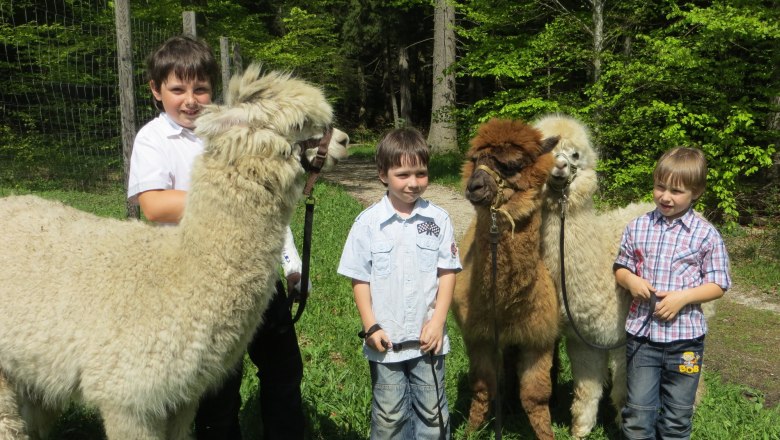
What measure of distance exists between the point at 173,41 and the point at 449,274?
1.60m

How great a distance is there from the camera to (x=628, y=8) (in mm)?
8609

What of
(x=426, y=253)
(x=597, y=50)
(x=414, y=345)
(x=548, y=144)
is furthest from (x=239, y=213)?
(x=597, y=50)

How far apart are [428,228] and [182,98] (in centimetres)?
122

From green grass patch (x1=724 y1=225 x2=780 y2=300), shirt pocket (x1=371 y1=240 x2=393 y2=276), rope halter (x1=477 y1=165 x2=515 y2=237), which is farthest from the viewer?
green grass patch (x1=724 y1=225 x2=780 y2=300)

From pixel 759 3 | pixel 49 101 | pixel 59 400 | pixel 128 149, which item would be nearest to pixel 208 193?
pixel 59 400

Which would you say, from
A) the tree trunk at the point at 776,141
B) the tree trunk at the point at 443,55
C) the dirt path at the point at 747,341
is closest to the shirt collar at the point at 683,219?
the dirt path at the point at 747,341

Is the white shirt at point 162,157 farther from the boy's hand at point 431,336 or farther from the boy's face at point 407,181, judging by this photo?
the boy's hand at point 431,336

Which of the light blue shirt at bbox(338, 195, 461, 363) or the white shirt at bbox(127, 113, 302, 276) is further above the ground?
the white shirt at bbox(127, 113, 302, 276)

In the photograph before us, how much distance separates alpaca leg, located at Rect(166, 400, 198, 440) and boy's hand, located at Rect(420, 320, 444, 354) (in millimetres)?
1011

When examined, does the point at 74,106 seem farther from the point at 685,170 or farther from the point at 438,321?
the point at 685,170

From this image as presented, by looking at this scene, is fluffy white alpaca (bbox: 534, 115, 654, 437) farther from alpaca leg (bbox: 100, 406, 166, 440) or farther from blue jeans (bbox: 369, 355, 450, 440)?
alpaca leg (bbox: 100, 406, 166, 440)

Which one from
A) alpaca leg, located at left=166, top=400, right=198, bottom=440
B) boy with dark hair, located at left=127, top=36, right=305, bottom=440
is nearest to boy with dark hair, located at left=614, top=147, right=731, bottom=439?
boy with dark hair, located at left=127, top=36, right=305, bottom=440

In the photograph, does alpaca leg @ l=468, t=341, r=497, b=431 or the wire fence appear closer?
alpaca leg @ l=468, t=341, r=497, b=431

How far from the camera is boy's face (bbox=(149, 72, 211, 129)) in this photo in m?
2.56
